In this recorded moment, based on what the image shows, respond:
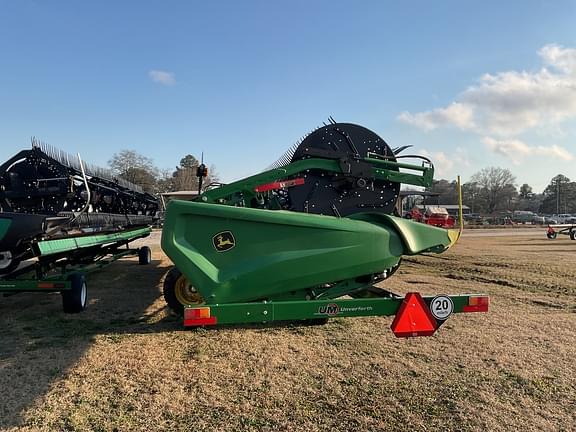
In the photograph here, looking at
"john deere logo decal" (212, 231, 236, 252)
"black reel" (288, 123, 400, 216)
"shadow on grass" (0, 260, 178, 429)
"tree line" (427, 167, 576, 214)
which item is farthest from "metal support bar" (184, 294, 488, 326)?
"tree line" (427, 167, 576, 214)

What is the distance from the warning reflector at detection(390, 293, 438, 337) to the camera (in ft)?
11.6

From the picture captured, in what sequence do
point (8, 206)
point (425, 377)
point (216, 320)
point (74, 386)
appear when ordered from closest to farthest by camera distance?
1. point (216, 320)
2. point (74, 386)
3. point (425, 377)
4. point (8, 206)

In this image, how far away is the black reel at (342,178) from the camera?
5395 mm

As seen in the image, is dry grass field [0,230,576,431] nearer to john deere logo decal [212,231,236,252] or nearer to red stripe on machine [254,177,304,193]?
john deere logo decal [212,231,236,252]

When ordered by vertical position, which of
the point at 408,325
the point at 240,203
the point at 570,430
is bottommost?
the point at 570,430

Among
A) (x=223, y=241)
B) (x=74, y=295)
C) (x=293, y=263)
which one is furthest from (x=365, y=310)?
(x=74, y=295)

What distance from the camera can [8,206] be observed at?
7.21 metres

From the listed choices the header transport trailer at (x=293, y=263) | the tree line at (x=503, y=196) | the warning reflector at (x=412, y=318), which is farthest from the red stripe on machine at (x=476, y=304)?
the tree line at (x=503, y=196)

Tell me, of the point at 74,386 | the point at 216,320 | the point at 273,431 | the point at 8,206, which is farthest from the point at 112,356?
the point at 8,206

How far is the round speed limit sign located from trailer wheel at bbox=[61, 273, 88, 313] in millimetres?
4465

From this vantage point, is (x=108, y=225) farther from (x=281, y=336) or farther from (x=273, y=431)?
(x=273, y=431)

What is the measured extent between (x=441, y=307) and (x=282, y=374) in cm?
144

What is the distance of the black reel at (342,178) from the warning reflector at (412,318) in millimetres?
2020

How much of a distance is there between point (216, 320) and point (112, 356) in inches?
61.6
